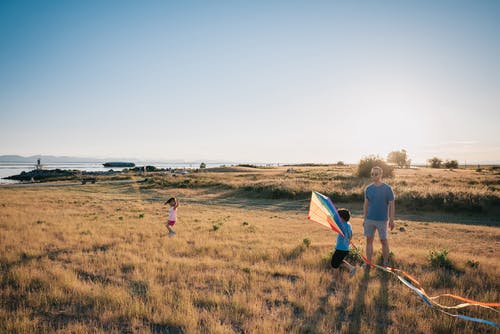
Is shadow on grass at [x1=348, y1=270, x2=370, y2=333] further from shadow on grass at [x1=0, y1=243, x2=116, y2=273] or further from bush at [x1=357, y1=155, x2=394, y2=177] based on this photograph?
bush at [x1=357, y1=155, x2=394, y2=177]

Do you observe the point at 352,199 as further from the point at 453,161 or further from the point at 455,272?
the point at 453,161

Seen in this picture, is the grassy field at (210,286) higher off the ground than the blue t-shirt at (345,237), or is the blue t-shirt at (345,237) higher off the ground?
the blue t-shirt at (345,237)

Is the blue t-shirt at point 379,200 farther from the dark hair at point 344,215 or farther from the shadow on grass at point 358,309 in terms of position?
the shadow on grass at point 358,309

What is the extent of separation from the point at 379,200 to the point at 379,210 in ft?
0.90

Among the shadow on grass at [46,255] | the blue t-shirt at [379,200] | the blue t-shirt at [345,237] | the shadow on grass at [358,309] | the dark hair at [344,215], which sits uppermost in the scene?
the blue t-shirt at [379,200]

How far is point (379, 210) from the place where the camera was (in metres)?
7.39

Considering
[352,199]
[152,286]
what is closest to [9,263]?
[152,286]

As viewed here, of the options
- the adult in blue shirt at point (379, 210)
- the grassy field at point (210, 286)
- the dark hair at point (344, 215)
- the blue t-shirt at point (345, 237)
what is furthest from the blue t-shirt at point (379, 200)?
the grassy field at point (210, 286)

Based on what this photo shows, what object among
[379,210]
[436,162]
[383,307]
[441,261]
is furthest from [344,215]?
[436,162]

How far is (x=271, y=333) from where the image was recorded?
14.5 ft

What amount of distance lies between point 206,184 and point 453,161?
331 ft

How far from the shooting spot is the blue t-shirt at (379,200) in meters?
7.35

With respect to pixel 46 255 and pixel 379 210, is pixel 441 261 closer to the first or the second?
pixel 379 210

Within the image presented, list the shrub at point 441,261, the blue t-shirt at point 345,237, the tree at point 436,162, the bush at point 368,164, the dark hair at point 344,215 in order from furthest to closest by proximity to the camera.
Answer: the tree at point 436,162 → the bush at point 368,164 → the shrub at point 441,261 → the dark hair at point 344,215 → the blue t-shirt at point 345,237
